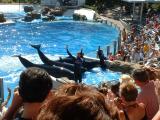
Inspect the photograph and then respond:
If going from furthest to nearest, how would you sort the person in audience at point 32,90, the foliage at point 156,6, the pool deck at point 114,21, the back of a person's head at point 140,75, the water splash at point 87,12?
the water splash at point 87,12 < the foliage at point 156,6 < the pool deck at point 114,21 < the back of a person's head at point 140,75 < the person in audience at point 32,90

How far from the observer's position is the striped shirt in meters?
4.12

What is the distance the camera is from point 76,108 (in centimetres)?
163

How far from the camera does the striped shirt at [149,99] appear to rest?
412cm

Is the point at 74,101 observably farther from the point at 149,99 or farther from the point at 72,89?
the point at 149,99

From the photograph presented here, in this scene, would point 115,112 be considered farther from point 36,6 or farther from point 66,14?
point 36,6

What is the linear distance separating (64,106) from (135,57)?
15699 mm

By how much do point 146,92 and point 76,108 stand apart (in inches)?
111

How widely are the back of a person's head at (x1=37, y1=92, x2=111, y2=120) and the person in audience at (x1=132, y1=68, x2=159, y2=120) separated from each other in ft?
8.07

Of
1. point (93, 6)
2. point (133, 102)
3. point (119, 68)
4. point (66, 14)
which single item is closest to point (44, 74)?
point (133, 102)

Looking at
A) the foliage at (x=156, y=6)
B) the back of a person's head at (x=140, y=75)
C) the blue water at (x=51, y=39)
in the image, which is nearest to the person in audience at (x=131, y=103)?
the back of a person's head at (x=140, y=75)

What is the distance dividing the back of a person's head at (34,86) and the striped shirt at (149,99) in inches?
65.0

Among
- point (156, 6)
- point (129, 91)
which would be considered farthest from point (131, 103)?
point (156, 6)

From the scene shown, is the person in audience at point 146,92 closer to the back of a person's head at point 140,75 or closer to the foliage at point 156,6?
the back of a person's head at point 140,75

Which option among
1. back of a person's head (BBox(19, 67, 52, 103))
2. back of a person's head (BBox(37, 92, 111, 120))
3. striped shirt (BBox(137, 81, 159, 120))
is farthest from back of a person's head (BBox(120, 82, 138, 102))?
back of a person's head (BBox(37, 92, 111, 120))
